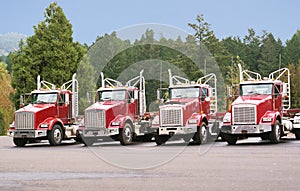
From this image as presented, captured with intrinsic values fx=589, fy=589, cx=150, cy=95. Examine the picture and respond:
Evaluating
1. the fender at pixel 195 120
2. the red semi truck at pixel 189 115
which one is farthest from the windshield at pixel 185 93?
the fender at pixel 195 120

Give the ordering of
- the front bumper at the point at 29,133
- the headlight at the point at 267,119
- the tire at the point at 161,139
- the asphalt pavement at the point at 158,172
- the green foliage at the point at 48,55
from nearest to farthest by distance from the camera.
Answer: the asphalt pavement at the point at 158,172
the headlight at the point at 267,119
the tire at the point at 161,139
the front bumper at the point at 29,133
the green foliage at the point at 48,55

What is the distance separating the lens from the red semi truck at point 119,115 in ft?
85.0

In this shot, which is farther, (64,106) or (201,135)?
(64,106)

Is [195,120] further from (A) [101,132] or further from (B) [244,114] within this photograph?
(A) [101,132]

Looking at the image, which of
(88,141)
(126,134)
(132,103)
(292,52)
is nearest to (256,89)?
(132,103)

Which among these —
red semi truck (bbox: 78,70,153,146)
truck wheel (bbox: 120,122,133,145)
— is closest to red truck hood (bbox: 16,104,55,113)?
red semi truck (bbox: 78,70,153,146)

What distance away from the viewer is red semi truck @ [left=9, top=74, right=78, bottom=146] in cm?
2744

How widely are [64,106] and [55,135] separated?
181 centimetres

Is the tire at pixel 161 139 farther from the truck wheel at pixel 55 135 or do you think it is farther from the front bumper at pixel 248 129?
the truck wheel at pixel 55 135

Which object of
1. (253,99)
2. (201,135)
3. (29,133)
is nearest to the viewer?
(253,99)

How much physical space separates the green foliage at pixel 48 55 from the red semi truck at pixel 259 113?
2188 cm

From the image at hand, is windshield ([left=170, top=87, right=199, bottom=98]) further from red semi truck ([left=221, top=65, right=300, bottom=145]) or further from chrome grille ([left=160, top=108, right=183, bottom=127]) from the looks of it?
red semi truck ([left=221, top=65, right=300, bottom=145])

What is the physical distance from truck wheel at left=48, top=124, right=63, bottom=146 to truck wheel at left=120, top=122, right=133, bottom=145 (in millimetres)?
3687

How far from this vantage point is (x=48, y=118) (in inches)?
1108
